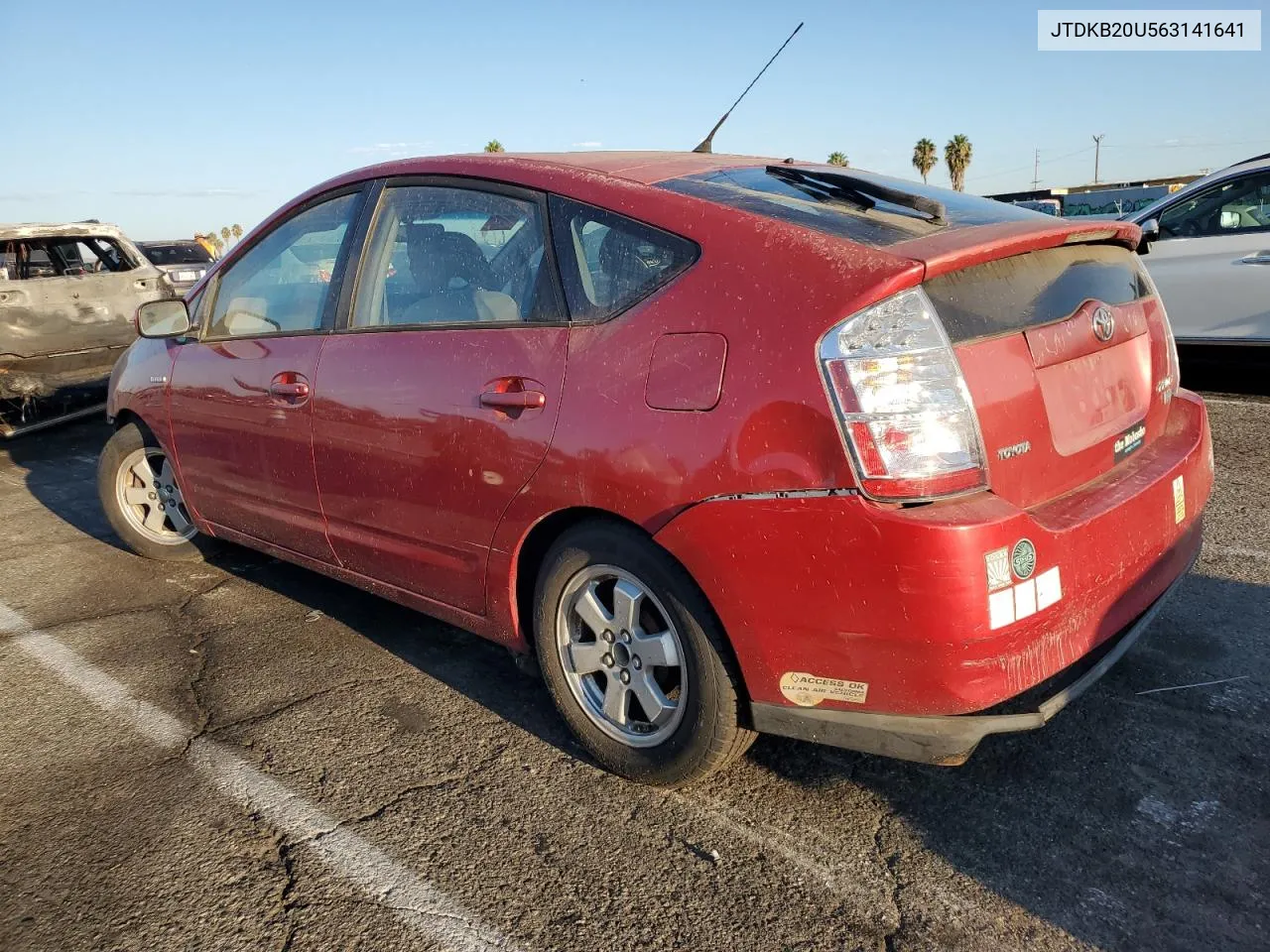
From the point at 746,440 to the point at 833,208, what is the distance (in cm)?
79

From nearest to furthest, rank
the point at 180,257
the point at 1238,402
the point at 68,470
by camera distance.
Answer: the point at 1238,402 → the point at 68,470 → the point at 180,257

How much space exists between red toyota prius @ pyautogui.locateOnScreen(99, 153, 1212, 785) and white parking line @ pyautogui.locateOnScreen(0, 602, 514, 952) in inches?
25.6

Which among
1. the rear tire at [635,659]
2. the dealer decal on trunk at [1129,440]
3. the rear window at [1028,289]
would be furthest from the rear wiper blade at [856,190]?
the rear tire at [635,659]

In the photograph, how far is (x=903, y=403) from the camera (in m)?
2.12

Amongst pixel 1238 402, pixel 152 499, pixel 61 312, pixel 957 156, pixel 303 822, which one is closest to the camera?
pixel 303 822

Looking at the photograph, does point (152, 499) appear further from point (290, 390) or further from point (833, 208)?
point (833, 208)

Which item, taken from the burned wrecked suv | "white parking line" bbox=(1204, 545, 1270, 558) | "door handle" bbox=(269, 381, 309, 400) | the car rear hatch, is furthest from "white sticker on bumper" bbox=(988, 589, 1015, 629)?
the burned wrecked suv

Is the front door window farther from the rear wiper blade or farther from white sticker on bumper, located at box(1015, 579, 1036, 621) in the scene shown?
white sticker on bumper, located at box(1015, 579, 1036, 621)

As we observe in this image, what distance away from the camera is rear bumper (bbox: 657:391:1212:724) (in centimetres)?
207

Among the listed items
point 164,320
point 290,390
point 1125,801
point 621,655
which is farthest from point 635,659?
point 164,320

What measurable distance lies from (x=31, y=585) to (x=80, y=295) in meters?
4.74

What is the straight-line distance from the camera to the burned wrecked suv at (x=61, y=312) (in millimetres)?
7961

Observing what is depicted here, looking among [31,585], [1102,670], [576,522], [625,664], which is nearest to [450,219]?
[576,522]

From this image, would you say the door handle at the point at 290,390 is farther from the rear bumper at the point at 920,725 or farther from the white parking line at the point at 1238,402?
the white parking line at the point at 1238,402
